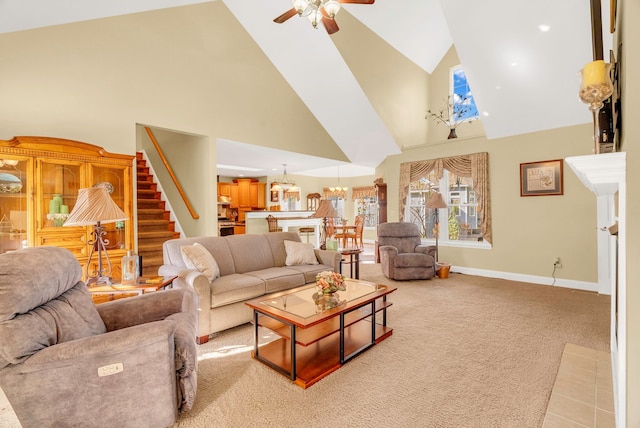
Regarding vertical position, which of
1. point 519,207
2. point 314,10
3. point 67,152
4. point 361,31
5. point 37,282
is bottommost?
point 37,282

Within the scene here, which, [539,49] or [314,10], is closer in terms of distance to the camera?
[314,10]

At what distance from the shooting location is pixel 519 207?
511cm

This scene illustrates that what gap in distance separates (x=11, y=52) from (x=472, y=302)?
597 cm

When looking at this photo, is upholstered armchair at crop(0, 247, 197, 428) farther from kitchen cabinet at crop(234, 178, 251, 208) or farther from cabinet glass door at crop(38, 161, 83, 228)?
kitchen cabinet at crop(234, 178, 251, 208)

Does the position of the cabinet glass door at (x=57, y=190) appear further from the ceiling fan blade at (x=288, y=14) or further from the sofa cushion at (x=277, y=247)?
the ceiling fan blade at (x=288, y=14)

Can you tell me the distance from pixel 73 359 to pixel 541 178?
592cm

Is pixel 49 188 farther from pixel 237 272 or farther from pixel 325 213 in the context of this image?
pixel 325 213

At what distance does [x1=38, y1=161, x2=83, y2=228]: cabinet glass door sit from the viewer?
317 cm

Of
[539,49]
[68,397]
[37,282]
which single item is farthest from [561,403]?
[539,49]

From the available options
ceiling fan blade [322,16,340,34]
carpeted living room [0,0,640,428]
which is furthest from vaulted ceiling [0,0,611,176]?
ceiling fan blade [322,16,340,34]

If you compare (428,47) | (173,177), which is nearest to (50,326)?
(173,177)

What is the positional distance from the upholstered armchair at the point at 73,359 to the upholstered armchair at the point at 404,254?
382 cm

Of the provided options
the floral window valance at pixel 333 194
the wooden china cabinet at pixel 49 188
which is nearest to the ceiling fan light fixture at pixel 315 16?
the wooden china cabinet at pixel 49 188

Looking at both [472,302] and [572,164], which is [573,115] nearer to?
[472,302]
